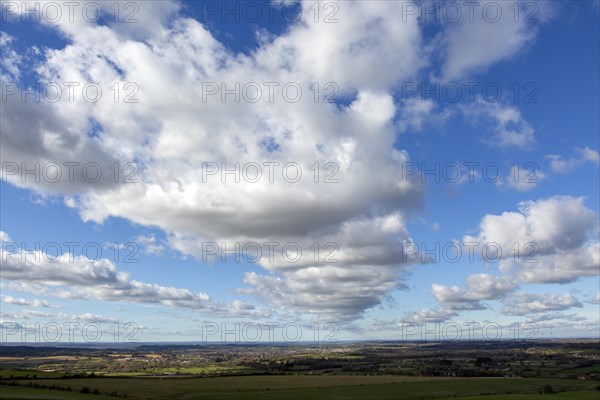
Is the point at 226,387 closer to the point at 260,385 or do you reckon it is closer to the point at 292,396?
the point at 260,385

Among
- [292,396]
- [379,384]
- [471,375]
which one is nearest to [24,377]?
[292,396]

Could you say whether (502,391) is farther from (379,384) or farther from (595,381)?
(595,381)

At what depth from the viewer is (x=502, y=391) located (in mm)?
129125

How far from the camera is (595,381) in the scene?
160 meters

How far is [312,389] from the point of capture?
443 feet

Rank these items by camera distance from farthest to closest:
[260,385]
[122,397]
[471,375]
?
[471,375]
[260,385]
[122,397]

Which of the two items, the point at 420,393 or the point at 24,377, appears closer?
the point at 420,393

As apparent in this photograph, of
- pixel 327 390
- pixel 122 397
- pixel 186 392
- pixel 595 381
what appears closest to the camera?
pixel 122 397

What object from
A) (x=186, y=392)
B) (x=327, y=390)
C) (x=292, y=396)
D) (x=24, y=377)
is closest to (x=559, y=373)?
(x=327, y=390)

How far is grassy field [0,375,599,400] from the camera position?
375 ft

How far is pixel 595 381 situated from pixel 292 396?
334 feet

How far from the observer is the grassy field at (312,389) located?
114188mm

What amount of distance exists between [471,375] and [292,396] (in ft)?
315

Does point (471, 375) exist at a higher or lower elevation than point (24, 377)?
lower
